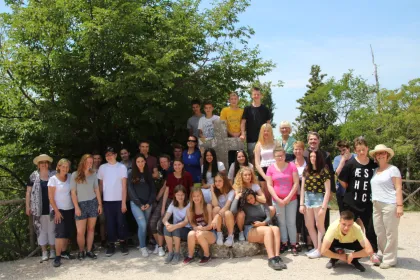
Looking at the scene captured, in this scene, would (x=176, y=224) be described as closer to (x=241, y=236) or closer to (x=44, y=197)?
(x=241, y=236)

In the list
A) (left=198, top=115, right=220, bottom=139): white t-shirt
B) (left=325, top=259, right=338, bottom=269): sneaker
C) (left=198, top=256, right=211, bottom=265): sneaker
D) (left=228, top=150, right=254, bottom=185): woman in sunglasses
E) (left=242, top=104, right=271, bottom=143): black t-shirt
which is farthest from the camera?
(left=198, top=115, right=220, bottom=139): white t-shirt

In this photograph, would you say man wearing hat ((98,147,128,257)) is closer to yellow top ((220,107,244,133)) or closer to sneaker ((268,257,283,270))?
yellow top ((220,107,244,133))

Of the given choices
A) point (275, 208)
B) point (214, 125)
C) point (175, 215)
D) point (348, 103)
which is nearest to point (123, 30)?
point (214, 125)

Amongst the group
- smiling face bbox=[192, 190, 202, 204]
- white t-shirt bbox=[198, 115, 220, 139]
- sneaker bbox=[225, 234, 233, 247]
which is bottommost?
sneaker bbox=[225, 234, 233, 247]

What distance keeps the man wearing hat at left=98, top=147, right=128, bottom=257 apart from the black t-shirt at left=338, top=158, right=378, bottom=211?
3822mm

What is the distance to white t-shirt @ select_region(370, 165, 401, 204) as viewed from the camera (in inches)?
220

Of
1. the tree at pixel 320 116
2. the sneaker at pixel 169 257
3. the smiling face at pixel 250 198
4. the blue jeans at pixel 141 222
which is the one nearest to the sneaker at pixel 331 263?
the smiling face at pixel 250 198

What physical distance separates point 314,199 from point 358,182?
0.74m

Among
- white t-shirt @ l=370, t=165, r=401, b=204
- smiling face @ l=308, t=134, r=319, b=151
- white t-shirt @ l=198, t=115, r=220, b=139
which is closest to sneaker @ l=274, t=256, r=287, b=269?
white t-shirt @ l=370, t=165, r=401, b=204

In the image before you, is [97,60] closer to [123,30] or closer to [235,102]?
[123,30]

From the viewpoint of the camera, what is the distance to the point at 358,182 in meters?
5.92

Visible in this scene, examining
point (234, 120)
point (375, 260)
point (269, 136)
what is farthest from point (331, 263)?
point (234, 120)

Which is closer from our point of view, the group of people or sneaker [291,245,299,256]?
the group of people

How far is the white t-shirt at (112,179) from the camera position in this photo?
6.68 m
